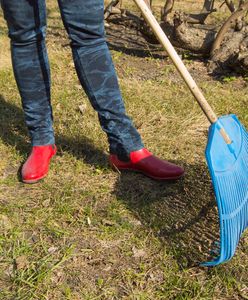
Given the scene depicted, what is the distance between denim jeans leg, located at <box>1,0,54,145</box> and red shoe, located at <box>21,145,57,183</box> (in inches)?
1.6

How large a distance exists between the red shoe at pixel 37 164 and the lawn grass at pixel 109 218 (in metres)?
0.05

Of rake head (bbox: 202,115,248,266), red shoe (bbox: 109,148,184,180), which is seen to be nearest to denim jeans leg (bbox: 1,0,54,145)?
red shoe (bbox: 109,148,184,180)

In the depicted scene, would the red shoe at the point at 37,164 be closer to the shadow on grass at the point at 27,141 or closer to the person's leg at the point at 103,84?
the shadow on grass at the point at 27,141

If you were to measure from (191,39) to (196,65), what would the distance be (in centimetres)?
27

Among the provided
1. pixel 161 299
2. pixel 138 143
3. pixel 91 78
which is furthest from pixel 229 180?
pixel 91 78

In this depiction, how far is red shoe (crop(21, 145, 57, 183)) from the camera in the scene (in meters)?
2.56

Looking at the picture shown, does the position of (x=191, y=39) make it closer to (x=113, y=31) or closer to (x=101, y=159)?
(x=113, y=31)

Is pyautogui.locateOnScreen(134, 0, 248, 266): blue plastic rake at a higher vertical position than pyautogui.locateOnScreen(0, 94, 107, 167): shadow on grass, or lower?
higher

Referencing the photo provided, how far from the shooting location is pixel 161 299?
1.84 m

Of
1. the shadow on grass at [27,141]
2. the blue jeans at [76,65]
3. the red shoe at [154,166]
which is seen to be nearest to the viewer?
the blue jeans at [76,65]

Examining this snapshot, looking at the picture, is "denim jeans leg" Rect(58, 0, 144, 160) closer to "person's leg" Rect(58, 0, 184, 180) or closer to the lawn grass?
"person's leg" Rect(58, 0, 184, 180)

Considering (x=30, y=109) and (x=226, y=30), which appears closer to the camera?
(x=30, y=109)

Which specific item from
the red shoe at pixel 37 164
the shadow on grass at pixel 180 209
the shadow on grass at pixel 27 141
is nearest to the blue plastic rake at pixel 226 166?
the shadow on grass at pixel 180 209

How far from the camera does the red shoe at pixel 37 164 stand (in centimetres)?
256
